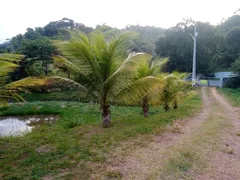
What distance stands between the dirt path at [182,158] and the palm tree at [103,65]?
5.92 feet

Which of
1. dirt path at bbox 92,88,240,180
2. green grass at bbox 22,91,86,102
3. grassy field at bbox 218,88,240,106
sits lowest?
green grass at bbox 22,91,86,102

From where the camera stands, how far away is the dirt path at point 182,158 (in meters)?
3.68

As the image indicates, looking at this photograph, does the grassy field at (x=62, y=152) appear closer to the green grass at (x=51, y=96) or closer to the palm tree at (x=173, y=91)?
the palm tree at (x=173, y=91)

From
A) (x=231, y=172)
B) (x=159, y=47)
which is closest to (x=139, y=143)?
(x=231, y=172)

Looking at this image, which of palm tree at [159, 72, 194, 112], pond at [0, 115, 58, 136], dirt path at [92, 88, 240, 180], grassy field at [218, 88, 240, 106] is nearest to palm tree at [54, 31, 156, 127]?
dirt path at [92, 88, 240, 180]

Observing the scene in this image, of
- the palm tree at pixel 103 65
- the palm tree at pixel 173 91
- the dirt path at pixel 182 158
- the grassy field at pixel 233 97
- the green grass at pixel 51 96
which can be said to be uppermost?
the palm tree at pixel 103 65

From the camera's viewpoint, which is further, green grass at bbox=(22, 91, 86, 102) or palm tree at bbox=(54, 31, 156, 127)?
green grass at bbox=(22, 91, 86, 102)

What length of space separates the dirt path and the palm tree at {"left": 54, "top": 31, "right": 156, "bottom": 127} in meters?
1.80

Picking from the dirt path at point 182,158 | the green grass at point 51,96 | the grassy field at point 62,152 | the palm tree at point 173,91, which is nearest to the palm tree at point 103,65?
the grassy field at point 62,152

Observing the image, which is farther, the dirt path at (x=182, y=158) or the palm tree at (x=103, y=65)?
the palm tree at (x=103, y=65)

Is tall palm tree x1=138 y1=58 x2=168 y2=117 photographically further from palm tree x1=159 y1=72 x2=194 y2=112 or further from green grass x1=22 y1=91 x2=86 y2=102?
green grass x1=22 y1=91 x2=86 y2=102

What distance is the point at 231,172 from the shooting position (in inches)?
157

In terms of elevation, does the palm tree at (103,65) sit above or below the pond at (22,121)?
above

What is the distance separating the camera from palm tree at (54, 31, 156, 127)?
6.04 m
